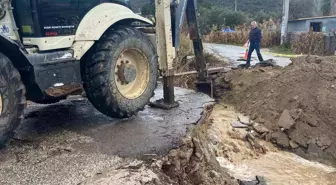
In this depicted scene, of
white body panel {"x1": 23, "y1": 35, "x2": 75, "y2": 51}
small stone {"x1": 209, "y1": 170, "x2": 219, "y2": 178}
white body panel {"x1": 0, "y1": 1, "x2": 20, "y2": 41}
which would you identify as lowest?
small stone {"x1": 209, "y1": 170, "x2": 219, "y2": 178}

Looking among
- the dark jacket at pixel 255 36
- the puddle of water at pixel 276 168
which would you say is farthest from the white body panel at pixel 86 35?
the dark jacket at pixel 255 36

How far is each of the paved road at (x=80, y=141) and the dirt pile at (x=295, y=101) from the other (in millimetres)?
2207

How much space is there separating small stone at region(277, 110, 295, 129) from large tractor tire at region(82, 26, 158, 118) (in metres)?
3.34

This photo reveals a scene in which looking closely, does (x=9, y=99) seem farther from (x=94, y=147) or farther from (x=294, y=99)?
(x=294, y=99)

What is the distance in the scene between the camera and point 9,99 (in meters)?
3.98

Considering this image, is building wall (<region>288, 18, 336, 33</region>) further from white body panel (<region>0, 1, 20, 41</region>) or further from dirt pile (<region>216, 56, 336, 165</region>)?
white body panel (<region>0, 1, 20, 41</region>)

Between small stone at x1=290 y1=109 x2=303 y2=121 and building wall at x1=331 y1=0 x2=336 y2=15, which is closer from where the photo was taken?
small stone at x1=290 y1=109 x2=303 y2=121

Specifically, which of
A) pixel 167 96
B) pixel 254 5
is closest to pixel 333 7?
pixel 254 5

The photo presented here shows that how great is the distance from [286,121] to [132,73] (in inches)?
155

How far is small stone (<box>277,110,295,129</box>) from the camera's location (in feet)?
25.6

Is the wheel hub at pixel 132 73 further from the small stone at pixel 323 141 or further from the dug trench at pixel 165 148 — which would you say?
the small stone at pixel 323 141

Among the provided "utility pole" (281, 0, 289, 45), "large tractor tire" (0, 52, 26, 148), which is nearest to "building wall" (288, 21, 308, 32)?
"utility pole" (281, 0, 289, 45)

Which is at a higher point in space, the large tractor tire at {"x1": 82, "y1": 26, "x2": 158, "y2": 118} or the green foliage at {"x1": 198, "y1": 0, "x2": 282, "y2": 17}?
the green foliage at {"x1": 198, "y1": 0, "x2": 282, "y2": 17}

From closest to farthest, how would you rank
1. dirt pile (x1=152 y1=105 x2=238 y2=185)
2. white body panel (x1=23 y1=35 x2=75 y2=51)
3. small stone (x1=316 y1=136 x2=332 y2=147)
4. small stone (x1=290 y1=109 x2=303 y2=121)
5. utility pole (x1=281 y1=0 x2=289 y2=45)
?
dirt pile (x1=152 y1=105 x2=238 y2=185)
white body panel (x1=23 y1=35 x2=75 y2=51)
small stone (x1=316 y1=136 x2=332 y2=147)
small stone (x1=290 y1=109 x2=303 y2=121)
utility pole (x1=281 y1=0 x2=289 y2=45)
